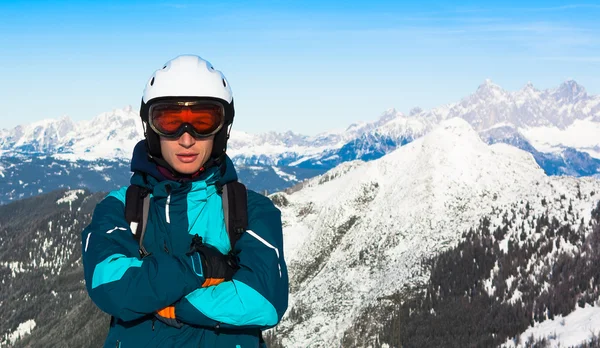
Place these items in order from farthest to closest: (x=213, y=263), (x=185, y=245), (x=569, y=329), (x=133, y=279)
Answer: (x=569, y=329), (x=185, y=245), (x=213, y=263), (x=133, y=279)

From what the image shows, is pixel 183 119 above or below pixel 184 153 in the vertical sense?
above

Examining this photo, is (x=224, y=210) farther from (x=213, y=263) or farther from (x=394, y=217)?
(x=394, y=217)

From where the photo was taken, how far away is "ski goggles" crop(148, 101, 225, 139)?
723cm

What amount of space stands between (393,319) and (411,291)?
7.37 metres

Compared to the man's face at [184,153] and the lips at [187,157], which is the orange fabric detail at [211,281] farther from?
the lips at [187,157]

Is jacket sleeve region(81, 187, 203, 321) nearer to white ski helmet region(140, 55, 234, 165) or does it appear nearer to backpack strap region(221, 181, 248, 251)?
backpack strap region(221, 181, 248, 251)

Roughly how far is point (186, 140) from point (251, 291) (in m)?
2.30

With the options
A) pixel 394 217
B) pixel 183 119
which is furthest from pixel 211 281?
pixel 394 217

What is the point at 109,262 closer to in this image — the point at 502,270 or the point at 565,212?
the point at 502,270

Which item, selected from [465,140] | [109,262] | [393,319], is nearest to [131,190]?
[109,262]

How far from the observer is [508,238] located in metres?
96.1

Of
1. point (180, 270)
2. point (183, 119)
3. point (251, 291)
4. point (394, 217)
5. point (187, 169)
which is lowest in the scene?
point (394, 217)

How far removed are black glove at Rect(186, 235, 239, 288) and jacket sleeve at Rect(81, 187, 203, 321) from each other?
157mm

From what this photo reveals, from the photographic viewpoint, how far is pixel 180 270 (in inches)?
237
